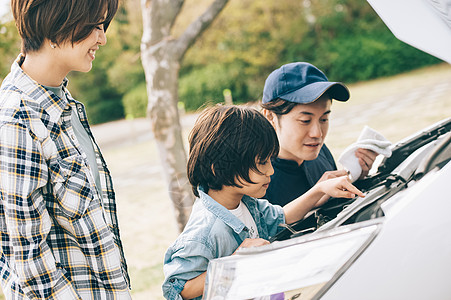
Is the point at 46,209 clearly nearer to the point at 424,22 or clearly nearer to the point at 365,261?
the point at 365,261

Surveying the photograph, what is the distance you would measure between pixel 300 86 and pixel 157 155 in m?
7.36

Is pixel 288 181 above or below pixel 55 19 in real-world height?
below

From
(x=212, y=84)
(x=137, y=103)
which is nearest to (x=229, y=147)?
(x=212, y=84)

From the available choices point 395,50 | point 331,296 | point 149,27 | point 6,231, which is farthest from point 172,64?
point 395,50

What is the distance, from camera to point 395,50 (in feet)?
62.9

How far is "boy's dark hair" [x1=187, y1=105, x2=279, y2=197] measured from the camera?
5.07 feet

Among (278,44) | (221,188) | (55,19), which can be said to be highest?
(278,44)

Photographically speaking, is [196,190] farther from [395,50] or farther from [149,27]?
[395,50]

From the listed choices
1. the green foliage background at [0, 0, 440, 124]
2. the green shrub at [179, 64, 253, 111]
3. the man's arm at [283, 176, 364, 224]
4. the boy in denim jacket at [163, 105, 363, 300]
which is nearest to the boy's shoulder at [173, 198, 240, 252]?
the boy in denim jacket at [163, 105, 363, 300]

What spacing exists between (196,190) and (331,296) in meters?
0.68

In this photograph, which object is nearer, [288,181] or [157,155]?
[288,181]

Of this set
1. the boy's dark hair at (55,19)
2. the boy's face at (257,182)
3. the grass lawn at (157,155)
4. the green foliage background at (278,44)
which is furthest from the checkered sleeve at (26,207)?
the green foliage background at (278,44)

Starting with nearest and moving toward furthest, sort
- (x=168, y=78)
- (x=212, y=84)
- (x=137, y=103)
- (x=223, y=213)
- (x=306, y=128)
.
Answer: (x=223, y=213) → (x=306, y=128) → (x=168, y=78) → (x=212, y=84) → (x=137, y=103)

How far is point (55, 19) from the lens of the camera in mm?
1459
